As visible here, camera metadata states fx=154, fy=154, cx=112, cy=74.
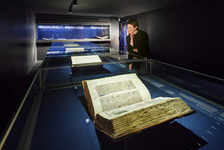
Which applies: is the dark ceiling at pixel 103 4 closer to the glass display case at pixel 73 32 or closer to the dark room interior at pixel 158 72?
the dark room interior at pixel 158 72

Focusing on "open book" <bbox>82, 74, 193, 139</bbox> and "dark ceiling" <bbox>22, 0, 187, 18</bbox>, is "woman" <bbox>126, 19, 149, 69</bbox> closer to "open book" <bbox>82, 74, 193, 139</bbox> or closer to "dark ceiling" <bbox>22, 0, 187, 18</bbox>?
"dark ceiling" <bbox>22, 0, 187, 18</bbox>

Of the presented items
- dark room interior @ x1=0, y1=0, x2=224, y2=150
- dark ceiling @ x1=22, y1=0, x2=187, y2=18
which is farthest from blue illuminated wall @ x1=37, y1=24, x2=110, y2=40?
dark ceiling @ x1=22, y1=0, x2=187, y2=18

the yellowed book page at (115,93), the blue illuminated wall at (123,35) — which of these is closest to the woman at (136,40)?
the blue illuminated wall at (123,35)

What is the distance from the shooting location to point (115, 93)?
A: 880 millimetres

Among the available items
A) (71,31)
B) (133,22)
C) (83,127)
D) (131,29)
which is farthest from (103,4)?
(83,127)

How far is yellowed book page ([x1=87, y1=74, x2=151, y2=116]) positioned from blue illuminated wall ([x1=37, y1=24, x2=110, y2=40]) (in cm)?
788

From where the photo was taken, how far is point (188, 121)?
0.82 m

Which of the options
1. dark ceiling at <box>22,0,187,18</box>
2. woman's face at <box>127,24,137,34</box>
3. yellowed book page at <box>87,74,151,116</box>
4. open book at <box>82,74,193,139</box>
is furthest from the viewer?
woman's face at <box>127,24,137,34</box>

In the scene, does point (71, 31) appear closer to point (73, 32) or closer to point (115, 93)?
point (73, 32)

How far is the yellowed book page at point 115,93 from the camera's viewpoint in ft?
2.68

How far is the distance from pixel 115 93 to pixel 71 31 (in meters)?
8.14

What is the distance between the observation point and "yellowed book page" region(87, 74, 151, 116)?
2.68 ft

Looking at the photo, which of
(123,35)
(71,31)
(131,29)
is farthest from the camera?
(123,35)

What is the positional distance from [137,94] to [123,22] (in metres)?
8.31
